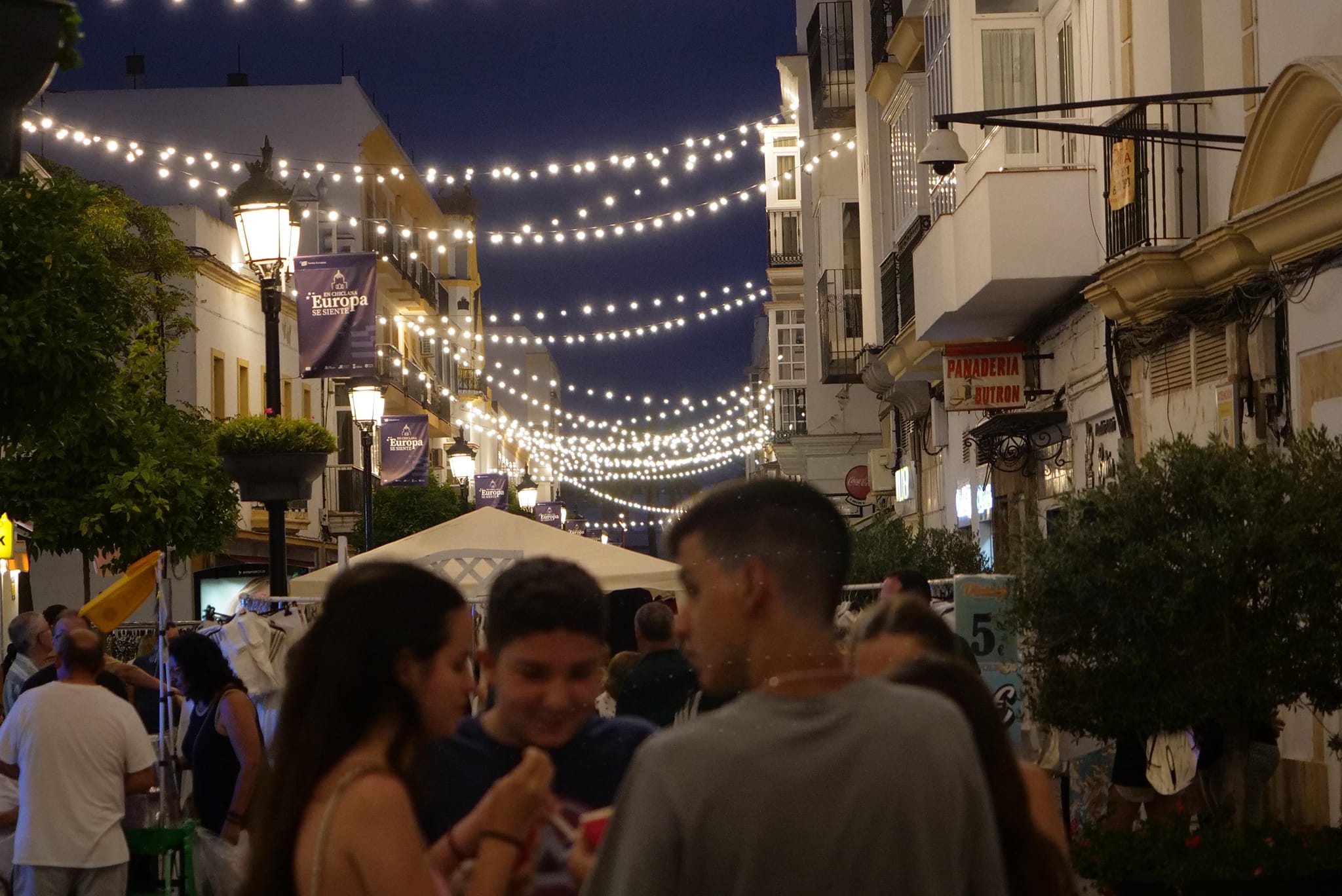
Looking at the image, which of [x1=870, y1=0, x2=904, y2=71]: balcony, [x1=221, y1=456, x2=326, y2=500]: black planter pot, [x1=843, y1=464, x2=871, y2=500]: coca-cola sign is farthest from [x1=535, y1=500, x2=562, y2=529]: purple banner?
[x1=221, y1=456, x2=326, y2=500]: black planter pot

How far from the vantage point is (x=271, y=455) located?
13.5 metres

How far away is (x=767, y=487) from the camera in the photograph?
2.67 metres

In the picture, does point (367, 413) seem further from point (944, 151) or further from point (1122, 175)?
point (1122, 175)

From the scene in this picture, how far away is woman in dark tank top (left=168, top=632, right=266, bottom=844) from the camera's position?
7871 mm

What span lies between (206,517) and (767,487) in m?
21.4

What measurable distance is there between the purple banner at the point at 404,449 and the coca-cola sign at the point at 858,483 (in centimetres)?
933

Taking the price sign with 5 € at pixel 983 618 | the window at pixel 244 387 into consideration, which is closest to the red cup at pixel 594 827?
the price sign with 5 € at pixel 983 618

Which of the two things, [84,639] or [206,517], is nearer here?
[84,639]

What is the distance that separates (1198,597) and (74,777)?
5.11 meters

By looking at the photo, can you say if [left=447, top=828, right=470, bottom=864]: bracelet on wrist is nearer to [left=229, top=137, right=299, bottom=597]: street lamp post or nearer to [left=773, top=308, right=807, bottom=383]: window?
[left=229, top=137, right=299, bottom=597]: street lamp post

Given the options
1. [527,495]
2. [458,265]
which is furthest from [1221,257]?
[458,265]

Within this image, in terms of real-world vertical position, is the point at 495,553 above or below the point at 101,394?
below

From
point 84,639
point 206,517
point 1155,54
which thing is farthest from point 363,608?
point 206,517

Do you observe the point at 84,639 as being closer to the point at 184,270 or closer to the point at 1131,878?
the point at 1131,878
